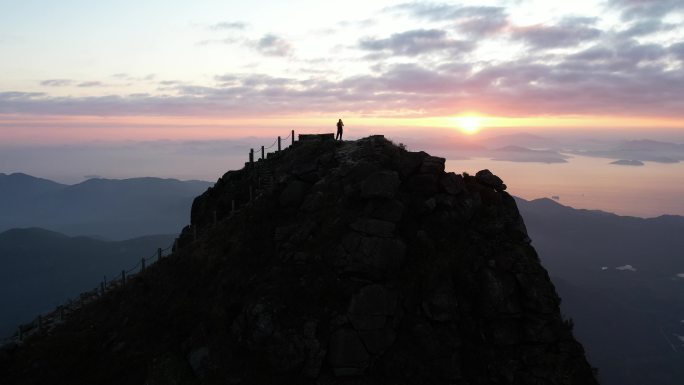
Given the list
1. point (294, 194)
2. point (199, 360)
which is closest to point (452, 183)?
point (294, 194)

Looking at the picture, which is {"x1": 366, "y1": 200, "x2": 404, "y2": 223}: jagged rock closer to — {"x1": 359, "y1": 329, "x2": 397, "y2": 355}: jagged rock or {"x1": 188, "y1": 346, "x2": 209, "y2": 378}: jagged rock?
{"x1": 359, "y1": 329, "x2": 397, "y2": 355}: jagged rock

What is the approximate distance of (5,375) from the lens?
32.2m

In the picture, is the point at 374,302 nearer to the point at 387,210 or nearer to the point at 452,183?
the point at 387,210

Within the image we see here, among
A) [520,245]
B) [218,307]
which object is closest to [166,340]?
[218,307]

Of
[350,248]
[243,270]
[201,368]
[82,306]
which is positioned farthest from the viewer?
[82,306]

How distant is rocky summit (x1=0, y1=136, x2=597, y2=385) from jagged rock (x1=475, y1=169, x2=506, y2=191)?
0.40 feet

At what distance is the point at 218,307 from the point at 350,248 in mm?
9454

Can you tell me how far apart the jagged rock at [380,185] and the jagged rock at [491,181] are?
7.39m

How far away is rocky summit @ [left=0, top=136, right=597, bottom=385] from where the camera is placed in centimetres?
2630

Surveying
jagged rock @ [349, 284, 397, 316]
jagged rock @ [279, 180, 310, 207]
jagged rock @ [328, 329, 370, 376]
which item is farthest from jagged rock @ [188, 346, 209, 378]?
jagged rock @ [279, 180, 310, 207]

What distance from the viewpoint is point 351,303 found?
89.9 feet

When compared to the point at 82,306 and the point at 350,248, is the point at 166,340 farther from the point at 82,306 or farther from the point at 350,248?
the point at 82,306

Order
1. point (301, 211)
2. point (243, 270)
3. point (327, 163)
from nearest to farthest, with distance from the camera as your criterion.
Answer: point (243, 270)
point (301, 211)
point (327, 163)

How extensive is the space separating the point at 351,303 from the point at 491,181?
15411 mm
